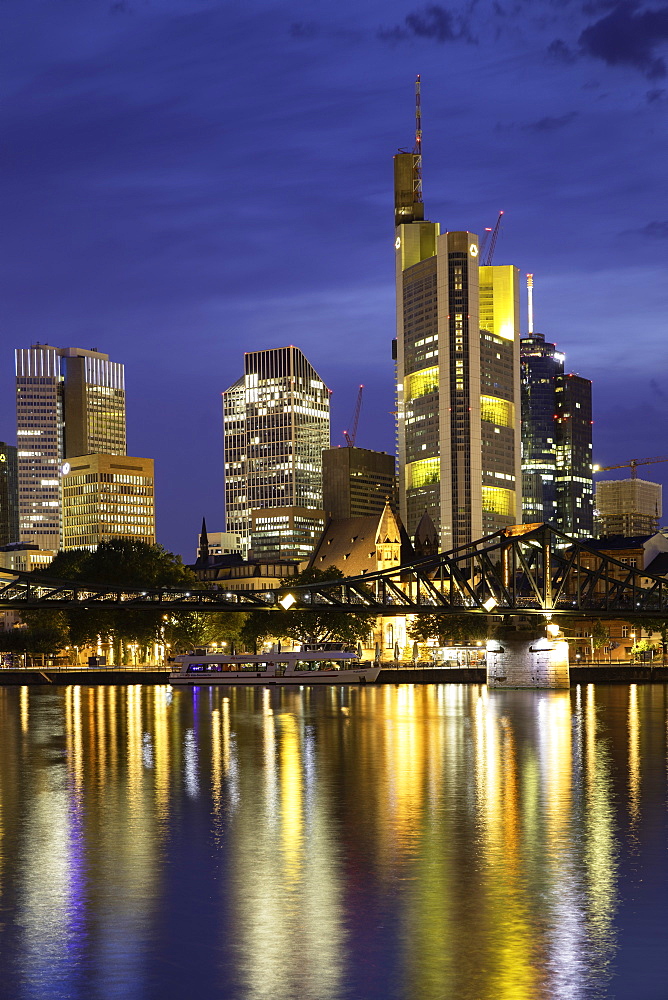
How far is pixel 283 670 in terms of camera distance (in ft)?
562

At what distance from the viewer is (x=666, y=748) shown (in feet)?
204

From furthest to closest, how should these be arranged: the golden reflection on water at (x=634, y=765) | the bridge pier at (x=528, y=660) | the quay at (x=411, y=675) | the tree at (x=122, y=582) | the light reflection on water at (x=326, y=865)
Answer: the tree at (x=122, y=582), the quay at (x=411, y=675), the bridge pier at (x=528, y=660), the golden reflection on water at (x=634, y=765), the light reflection on water at (x=326, y=865)

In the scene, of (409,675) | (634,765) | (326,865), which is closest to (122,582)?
(409,675)

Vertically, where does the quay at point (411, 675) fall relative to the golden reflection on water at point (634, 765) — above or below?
below

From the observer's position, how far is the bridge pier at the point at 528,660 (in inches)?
5389

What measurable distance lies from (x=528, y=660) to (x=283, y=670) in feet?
136

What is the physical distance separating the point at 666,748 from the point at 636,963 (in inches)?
1617

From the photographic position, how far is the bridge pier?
5389 inches

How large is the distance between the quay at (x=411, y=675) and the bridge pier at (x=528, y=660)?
1715cm

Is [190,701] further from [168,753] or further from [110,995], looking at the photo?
[110,995]

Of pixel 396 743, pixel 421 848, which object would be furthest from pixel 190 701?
pixel 421 848

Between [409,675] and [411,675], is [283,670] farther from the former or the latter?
[411,675]

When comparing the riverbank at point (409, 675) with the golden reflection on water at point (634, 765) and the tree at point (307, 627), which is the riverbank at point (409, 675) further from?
the golden reflection on water at point (634, 765)

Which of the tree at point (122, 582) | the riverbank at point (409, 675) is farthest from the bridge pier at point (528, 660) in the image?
the tree at point (122, 582)
